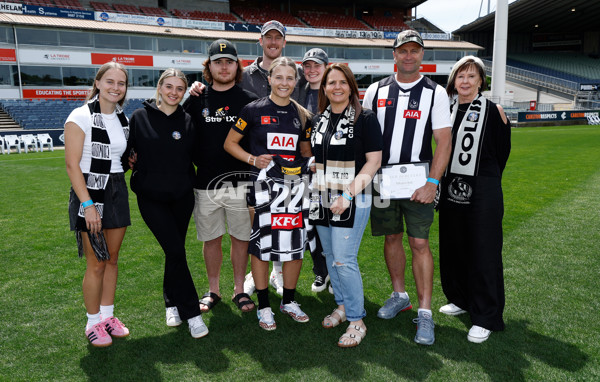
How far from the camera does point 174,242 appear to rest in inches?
126

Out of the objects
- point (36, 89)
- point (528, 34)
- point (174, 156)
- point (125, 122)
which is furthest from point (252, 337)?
point (528, 34)

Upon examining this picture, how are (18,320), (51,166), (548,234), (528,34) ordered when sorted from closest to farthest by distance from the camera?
(18,320), (548,234), (51,166), (528,34)

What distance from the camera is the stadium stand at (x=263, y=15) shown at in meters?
39.1

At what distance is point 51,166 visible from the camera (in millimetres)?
12727

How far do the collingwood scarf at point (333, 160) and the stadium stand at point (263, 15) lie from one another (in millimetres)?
38466

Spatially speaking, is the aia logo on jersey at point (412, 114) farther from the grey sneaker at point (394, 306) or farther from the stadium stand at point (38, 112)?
the stadium stand at point (38, 112)

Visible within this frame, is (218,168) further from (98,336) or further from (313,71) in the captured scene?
(98,336)

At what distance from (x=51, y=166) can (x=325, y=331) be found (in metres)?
12.3

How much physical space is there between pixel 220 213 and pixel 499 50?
34.4 metres

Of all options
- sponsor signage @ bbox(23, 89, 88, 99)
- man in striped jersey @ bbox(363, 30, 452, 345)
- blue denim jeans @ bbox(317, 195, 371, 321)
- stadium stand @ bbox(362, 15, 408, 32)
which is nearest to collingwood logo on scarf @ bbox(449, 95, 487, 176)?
man in striped jersey @ bbox(363, 30, 452, 345)

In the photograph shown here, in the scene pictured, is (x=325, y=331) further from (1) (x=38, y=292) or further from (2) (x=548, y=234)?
(2) (x=548, y=234)

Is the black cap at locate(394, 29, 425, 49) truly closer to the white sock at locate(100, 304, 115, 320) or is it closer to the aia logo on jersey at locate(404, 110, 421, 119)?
the aia logo on jersey at locate(404, 110, 421, 119)

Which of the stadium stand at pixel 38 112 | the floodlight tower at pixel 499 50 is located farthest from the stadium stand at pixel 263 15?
the stadium stand at pixel 38 112

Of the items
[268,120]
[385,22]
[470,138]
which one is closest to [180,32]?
[385,22]
